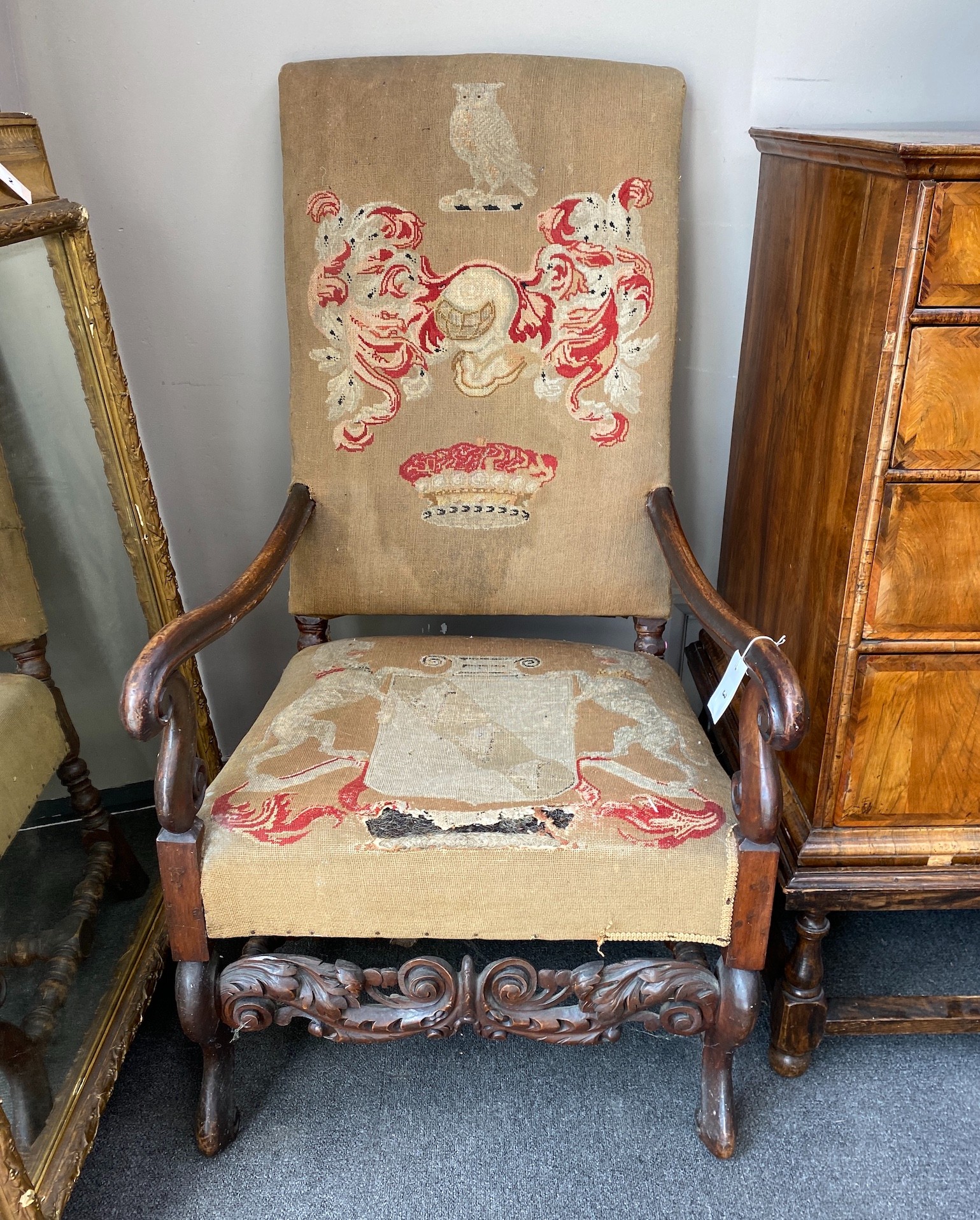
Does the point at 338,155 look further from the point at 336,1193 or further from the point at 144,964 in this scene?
the point at 336,1193

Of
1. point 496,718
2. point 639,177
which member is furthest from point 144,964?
point 639,177

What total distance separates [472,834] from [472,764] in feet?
0.44

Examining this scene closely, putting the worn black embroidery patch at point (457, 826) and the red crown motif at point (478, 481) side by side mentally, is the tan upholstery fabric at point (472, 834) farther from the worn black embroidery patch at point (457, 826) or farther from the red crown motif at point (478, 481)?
the red crown motif at point (478, 481)

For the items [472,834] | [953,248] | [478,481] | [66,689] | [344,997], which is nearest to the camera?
[953,248]

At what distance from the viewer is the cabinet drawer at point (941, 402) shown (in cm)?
114

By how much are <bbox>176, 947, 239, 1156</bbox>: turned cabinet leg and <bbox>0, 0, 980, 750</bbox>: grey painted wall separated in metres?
1.01

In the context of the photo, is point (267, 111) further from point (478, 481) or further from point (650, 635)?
point (650, 635)

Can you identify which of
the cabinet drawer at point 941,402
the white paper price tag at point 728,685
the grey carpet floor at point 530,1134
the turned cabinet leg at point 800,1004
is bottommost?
the grey carpet floor at point 530,1134

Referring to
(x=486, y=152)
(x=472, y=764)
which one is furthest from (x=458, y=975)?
(x=486, y=152)

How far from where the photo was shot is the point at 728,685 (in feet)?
4.06

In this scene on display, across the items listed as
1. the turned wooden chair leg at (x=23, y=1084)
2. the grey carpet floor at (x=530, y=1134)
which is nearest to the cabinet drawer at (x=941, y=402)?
the grey carpet floor at (x=530, y=1134)

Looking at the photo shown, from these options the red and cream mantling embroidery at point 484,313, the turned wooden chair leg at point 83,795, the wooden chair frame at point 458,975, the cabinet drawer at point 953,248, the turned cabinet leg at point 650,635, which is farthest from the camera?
the turned cabinet leg at point 650,635

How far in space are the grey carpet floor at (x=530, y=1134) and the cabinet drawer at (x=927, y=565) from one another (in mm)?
763

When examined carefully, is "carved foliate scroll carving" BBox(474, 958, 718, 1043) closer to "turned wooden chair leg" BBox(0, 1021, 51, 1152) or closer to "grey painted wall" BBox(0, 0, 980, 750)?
"turned wooden chair leg" BBox(0, 1021, 51, 1152)
